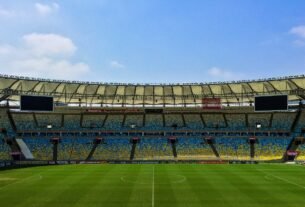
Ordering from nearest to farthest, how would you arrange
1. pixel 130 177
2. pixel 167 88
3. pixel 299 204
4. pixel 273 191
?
1. pixel 299 204
2. pixel 273 191
3. pixel 130 177
4. pixel 167 88

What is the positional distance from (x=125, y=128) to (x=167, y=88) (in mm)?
13874

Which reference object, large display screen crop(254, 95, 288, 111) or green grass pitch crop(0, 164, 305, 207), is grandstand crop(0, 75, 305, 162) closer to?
large display screen crop(254, 95, 288, 111)

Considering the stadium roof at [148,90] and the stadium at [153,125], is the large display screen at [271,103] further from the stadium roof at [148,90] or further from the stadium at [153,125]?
the stadium roof at [148,90]

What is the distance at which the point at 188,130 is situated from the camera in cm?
7662

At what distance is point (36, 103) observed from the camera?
6512 cm

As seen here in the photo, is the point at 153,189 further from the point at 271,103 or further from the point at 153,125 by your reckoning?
the point at 153,125

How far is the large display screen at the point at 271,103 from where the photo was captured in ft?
215

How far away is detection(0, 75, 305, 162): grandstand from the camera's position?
6819cm

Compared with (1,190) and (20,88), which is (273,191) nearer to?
(1,190)

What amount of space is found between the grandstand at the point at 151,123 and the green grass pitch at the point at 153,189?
21.5 m

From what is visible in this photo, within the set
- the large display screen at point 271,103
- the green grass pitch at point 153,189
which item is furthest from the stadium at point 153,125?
the green grass pitch at point 153,189

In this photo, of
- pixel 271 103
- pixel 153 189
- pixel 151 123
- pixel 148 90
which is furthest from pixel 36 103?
pixel 271 103

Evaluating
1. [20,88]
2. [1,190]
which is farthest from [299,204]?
[20,88]

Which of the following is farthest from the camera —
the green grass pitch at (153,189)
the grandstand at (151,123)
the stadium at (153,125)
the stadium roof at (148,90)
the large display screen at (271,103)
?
the grandstand at (151,123)
